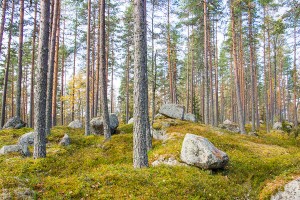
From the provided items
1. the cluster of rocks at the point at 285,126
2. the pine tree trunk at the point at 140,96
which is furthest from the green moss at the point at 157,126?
the cluster of rocks at the point at 285,126

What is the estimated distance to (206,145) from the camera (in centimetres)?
966

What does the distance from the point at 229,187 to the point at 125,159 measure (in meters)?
5.79

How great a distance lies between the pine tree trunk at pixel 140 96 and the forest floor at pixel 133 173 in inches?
25.3

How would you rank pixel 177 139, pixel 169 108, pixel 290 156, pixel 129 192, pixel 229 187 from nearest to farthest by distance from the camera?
pixel 129 192 → pixel 229 187 → pixel 290 156 → pixel 177 139 → pixel 169 108

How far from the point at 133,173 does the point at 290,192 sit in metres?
5.09

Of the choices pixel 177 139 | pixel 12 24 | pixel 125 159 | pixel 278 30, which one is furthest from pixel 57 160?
pixel 12 24

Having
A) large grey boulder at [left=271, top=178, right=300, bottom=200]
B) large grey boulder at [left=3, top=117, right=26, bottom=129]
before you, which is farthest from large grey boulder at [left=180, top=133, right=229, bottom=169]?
large grey boulder at [left=3, top=117, right=26, bottom=129]

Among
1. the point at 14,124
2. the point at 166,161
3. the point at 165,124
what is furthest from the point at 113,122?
the point at 14,124

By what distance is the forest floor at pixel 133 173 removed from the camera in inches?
241

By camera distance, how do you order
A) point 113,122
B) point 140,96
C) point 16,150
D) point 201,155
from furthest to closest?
1. point 113,122
2. point 16,150
3. point 201,155
4. point 140,96

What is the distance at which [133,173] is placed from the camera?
7.31 meters

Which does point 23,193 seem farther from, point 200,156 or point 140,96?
point 200,156

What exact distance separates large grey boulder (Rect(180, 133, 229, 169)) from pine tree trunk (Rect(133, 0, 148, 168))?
2355mm

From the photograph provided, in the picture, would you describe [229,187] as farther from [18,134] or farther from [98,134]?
[18,134]
